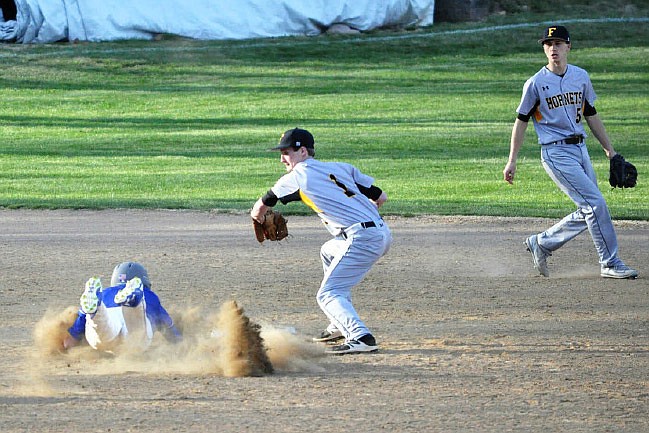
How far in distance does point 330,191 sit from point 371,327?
53.1 inches

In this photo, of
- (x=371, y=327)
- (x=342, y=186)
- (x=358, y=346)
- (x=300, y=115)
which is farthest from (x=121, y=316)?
(x=300, y=115)

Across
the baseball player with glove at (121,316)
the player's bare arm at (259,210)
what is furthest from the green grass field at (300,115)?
the baseball player with glove at (121,316)

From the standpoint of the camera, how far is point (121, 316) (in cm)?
673

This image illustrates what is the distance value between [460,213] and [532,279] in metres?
3.52

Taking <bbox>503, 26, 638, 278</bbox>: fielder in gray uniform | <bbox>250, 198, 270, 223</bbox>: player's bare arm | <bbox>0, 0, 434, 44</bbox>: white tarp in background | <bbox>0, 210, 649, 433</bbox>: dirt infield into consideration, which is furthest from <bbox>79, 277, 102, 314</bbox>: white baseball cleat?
<bbox>0, 0, 434, 44</bbox>: white tarp in background

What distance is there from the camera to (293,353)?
679 centimetres

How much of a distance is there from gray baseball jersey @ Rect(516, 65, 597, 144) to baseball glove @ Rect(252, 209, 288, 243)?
8.61 feet

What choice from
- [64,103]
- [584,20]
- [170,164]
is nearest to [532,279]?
[170,164]

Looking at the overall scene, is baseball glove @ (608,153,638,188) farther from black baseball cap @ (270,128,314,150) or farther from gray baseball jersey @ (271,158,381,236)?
black baseball cap @ (270,128,314,150)

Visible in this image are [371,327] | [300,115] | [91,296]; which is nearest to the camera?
[91,296]

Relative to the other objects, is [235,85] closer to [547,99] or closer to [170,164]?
[170,164]

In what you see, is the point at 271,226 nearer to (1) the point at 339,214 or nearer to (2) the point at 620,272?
(1) the point at 339,214

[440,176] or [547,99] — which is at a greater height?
[547,99]

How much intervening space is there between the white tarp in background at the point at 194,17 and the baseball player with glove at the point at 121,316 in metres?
22.4
